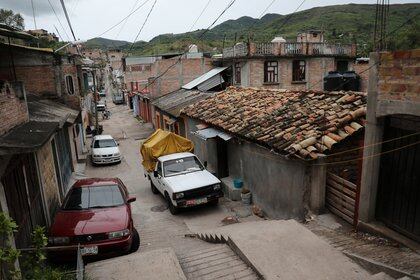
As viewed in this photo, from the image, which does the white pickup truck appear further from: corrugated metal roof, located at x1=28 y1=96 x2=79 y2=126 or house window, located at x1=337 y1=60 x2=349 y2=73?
house window, located at x1=337 y1=60 x2=349 y2=73

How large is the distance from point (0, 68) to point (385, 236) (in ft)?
45.9

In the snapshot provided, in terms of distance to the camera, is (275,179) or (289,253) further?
(275,179)

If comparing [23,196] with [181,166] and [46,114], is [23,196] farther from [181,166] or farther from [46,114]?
[181,166]

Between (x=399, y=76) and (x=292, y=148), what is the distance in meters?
3.07

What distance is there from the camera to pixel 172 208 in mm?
11211

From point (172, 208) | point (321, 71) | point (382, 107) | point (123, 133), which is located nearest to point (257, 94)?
point (172, 208)

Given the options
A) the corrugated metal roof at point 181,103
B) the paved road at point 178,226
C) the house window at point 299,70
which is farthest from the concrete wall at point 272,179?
the house window at point 299,70

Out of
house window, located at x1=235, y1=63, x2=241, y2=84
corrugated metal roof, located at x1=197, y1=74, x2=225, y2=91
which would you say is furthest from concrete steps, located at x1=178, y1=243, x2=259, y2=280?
house window, located at x1=235, y1=63, x2=241, y2=84

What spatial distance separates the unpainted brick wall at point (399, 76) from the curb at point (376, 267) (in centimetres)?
268

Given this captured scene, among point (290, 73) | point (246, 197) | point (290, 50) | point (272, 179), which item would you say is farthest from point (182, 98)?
point (272, 179)

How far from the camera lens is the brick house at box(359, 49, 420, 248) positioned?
5473 mm

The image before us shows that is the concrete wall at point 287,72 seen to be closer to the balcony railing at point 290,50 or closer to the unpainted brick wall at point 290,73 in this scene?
the unpainted brick wall at point 290,73

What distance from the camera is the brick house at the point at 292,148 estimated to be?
7906 mm

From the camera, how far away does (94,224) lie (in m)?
7.51
